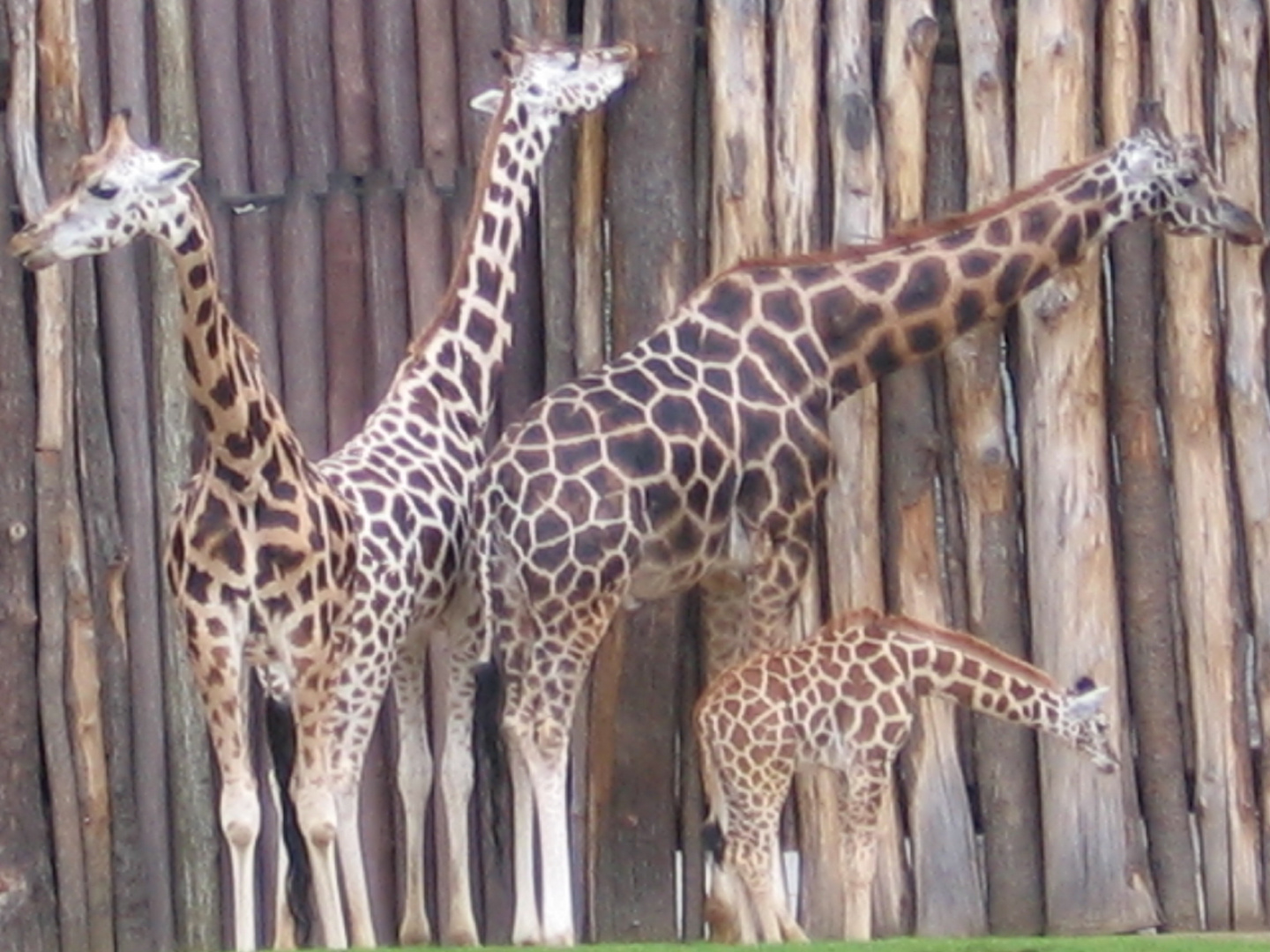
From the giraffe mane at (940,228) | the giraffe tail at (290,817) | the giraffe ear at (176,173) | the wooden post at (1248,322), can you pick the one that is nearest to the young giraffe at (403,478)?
the giraffe ear at (176,173)

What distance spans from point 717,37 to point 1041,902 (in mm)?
2507

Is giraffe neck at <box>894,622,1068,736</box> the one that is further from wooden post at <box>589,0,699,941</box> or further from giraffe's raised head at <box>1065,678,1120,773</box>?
wooden post at <box>589,0,699,941</box>

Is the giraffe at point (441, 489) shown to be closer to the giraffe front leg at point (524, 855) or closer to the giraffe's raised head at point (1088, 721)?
the giraffe front leg at point (524, 855)

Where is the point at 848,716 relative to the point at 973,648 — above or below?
below

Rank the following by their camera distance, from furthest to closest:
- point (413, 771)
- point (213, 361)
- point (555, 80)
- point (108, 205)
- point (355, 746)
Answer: point (555, 80)
point (413, 771)
point (355, 746)
point (213, 361)
point (108, 205)

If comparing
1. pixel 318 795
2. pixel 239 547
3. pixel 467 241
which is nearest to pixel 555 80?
pixel 467 241

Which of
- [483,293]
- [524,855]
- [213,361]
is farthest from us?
[483,293]

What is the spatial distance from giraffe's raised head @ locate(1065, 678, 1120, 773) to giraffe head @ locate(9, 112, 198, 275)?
99.6 inches

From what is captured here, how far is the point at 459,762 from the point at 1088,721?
1.60 meters

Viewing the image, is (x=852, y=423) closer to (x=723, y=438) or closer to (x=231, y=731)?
(x=723, y=438)

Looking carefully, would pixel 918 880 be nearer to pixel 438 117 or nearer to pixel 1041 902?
pixel 1041 902

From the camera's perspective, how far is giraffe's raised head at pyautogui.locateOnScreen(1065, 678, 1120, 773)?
23.7 ft

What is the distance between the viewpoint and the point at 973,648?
7.24 meters

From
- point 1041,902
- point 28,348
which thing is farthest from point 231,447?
point 1041,902
